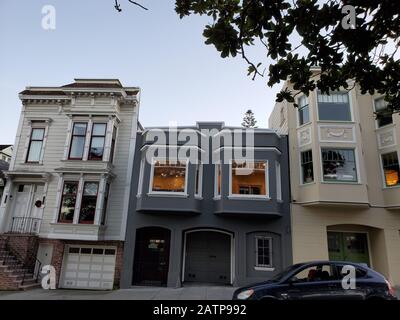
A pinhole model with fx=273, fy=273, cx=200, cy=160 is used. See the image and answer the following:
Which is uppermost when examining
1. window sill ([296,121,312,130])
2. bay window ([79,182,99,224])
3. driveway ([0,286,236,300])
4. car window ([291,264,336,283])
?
window sill ([296,121,312,130])

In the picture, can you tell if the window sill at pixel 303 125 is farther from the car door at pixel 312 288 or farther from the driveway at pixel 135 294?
the driveway at pixel 135 294

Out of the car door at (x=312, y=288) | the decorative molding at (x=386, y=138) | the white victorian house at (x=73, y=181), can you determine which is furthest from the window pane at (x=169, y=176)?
the decorative molding at (x=386, y=138)

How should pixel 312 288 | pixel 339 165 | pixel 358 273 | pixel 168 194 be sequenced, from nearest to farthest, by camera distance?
pixel 312 288
pixel 358 273
pixel 168 194
pixel 339 165

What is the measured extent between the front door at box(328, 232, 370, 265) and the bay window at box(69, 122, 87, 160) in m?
13.5

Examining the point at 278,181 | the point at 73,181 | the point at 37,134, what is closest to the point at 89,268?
the point at 73,181

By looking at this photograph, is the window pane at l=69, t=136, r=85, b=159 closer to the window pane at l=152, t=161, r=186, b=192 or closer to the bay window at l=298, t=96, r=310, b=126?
the window pane at l=152, t=161, r=186, b=192

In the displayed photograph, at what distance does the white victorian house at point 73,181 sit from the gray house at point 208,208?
1257mm

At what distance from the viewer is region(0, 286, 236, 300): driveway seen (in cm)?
1045

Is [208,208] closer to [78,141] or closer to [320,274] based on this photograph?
[320,274]

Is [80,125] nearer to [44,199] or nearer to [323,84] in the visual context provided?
[44,199]

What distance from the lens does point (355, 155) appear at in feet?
43.0

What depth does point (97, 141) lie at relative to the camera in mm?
14500

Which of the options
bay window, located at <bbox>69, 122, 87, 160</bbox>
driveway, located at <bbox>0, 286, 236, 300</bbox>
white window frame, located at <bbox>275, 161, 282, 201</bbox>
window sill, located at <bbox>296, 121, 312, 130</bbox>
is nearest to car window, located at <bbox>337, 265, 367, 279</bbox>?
driveway, located at <bbox>0, 286, 236, 300</bbox>

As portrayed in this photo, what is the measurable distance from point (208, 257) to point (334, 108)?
32.3 feet
